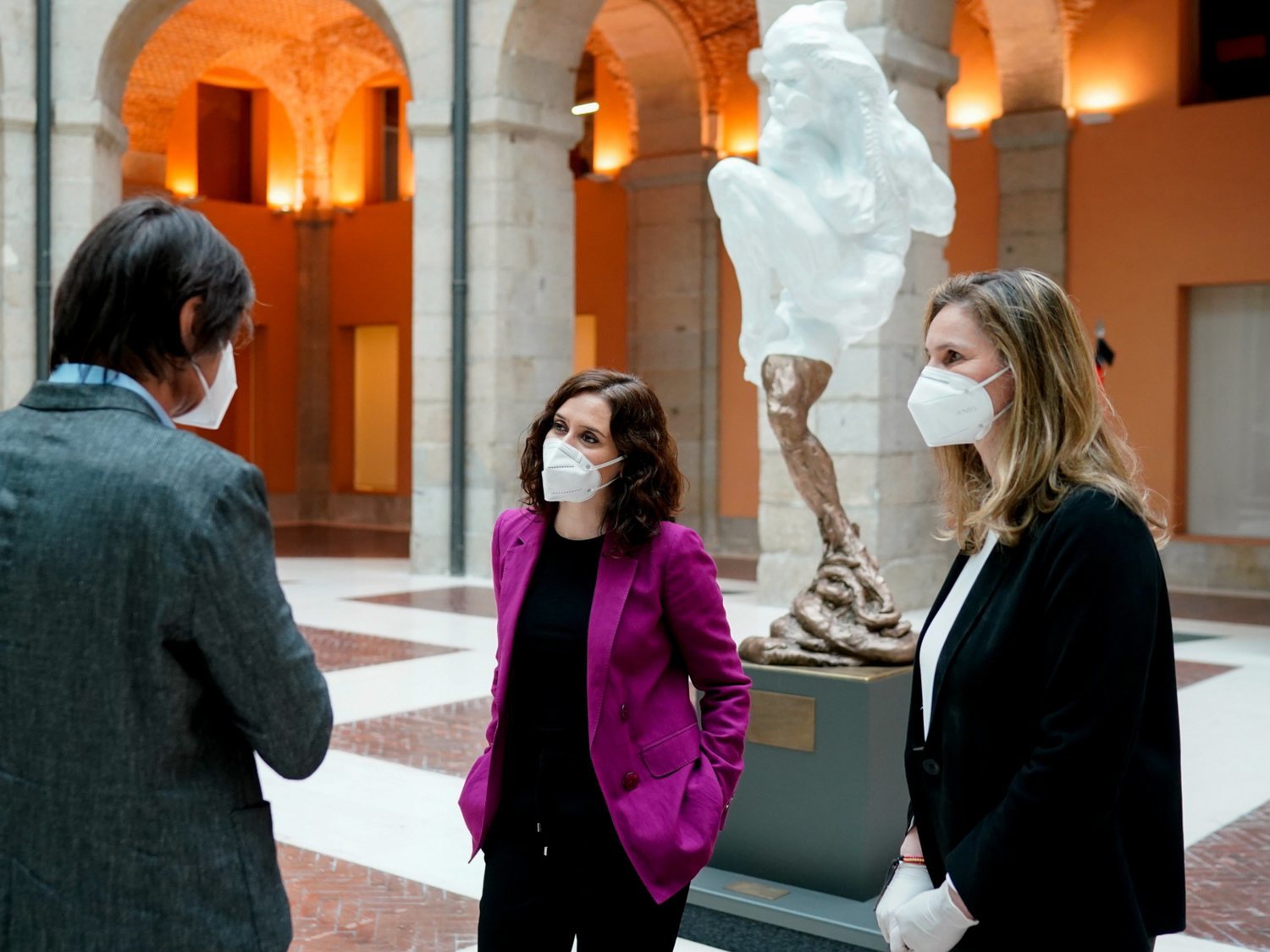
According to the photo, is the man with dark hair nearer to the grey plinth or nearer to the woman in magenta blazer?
the woman in magenta blazer

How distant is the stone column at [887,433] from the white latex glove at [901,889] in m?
8.69

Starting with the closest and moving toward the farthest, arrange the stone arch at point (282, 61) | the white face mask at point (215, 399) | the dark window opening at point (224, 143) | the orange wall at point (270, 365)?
1. the white face mask at point (215, 399)
2. the stone arch at point (282, 61)
3. the orange wall at point (270, 365)
4. the dark window opening at point (224, 143)

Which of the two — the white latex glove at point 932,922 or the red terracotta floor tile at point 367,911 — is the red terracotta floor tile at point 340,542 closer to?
the red terracotta floor tile at point 367,911

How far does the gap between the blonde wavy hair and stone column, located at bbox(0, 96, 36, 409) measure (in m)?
14.0

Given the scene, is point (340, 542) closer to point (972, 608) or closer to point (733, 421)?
point (733, 421)

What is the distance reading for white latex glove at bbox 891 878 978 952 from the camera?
6.88ft

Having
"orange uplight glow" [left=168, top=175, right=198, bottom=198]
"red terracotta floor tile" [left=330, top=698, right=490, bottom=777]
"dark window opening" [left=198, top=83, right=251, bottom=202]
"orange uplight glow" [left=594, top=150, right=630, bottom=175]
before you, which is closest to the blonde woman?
"red terracotta floor tile" [left=330, top=698, right=490, bottom=777]

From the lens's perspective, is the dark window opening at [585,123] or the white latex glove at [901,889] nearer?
the white latex glove at [901,889]

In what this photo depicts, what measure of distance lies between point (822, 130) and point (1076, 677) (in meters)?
3.70

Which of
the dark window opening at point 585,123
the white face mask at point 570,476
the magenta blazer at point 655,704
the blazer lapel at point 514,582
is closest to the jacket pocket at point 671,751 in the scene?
the magenta blazer at point 655,704

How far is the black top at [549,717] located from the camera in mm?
2719

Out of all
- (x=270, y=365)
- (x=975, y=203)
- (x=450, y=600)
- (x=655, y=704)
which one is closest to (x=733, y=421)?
(x=975, y=203)

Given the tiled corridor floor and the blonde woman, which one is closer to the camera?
the blonde woman

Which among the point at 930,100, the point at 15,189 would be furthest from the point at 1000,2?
the point at 15,189
